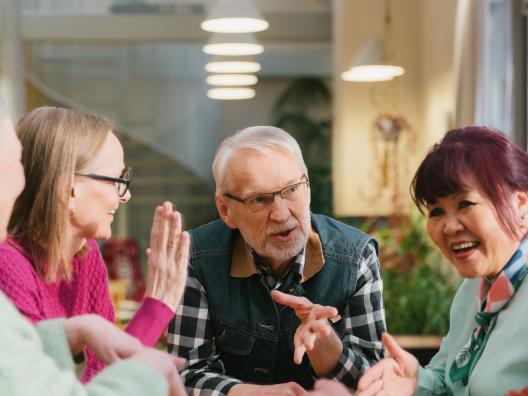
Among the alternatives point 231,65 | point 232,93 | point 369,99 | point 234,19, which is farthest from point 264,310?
point 369,99

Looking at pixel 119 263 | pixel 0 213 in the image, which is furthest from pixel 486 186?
pixel 119 263

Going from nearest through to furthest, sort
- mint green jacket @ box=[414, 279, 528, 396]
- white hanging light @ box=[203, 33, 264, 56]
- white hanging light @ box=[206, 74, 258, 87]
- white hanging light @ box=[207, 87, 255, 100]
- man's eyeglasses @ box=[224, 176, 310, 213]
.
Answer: mint green jacket @ box=[414, 279, 528, 396], man's eyeglasses @ box=[224, 176, 310, 213], white hanging light @ box=[203, 33, 264, 56], white hanging light @ box=[206, 74, 258, 87], white hanging light @ box=[207, 87, 255, 100]

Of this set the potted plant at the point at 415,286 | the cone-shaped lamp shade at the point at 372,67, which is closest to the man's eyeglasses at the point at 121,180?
the potted plant at the point at 415,286

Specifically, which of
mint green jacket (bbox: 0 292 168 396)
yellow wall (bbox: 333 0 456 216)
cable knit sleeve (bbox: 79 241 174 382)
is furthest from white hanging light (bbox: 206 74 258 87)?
mint green jacket (bbox: 0 292 168 396)

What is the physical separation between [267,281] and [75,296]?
1.83ft

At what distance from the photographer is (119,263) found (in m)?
13.0

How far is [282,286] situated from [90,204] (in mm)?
673

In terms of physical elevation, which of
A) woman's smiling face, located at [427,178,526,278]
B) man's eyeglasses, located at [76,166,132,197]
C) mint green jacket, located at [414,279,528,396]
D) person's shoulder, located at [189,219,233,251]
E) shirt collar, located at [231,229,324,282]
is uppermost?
man's eyeglasses, located at [76,166,132,197]

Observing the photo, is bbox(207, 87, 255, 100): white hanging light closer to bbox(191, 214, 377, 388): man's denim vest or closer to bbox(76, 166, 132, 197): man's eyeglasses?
bbox(191, 214, 377, 388): man's denim vest

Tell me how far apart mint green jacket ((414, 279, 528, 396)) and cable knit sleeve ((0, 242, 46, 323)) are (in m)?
0.90

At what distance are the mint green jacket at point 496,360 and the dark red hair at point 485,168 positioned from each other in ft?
0.65

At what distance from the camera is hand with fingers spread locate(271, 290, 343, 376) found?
7.73 ft

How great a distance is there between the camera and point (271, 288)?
2.92m

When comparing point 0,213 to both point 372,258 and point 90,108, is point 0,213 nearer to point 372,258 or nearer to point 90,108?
point 372,258
